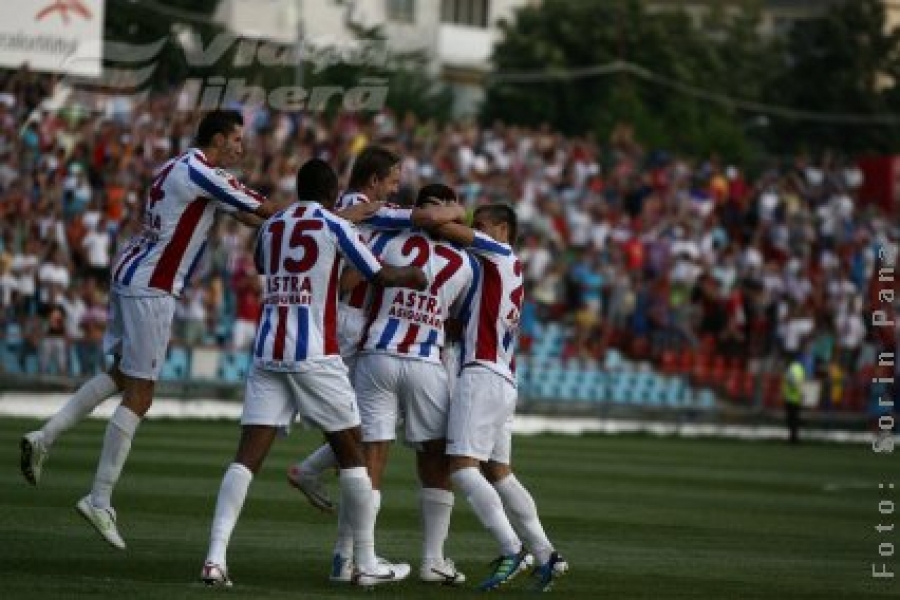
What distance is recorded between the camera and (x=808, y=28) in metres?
93.4

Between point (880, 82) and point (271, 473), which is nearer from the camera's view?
point (271, 473)

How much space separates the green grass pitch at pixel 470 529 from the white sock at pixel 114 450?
16.9 inches

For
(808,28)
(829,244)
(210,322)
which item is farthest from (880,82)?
(210,322)

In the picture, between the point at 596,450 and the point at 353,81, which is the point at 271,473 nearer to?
the point at 596,450

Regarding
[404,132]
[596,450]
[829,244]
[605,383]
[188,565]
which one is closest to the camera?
[188,565]

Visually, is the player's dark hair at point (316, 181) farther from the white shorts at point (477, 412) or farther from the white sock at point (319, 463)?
the white sock at point (319, 463)

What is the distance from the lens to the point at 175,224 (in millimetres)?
15781

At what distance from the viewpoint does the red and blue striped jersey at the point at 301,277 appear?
13984mm

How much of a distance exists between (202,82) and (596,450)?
432 inches

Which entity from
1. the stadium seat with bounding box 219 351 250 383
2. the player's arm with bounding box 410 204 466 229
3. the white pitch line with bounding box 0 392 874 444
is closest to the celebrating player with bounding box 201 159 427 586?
the player's arm with bounding box 410 204 466 229

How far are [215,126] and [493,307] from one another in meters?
2.26

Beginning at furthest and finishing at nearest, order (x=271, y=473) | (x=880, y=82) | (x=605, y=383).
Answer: (x=880, y=82) < (x=605, y=383) < (x=271, y=473)

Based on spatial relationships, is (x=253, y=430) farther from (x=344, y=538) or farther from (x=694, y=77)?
(x=694, y=77)

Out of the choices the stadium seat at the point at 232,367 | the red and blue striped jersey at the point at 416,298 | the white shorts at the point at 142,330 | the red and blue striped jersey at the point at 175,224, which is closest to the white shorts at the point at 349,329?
the red and blue striped jersey at the point at 416,298
